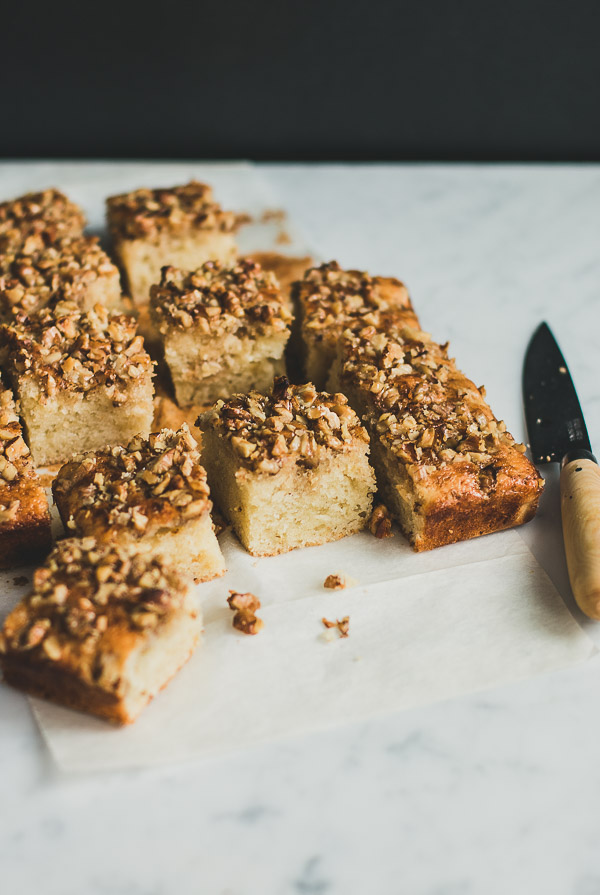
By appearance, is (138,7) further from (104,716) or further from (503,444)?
(104,716)

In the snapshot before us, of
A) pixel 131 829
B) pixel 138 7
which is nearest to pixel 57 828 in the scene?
pixel 131 829

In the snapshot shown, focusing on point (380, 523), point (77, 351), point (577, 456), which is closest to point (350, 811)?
point (380, 523)

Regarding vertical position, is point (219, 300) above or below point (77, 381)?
above

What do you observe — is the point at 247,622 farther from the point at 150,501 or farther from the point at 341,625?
the point at 150,501

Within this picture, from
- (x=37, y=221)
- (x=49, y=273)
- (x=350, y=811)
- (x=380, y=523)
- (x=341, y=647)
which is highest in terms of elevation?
(x=37, y=221)

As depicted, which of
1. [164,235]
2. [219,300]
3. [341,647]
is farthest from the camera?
[164,235]

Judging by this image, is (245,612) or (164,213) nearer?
(245,612)

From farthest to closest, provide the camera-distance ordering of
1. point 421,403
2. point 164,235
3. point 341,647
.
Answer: point 164,235, point 421,403, point 341,647
